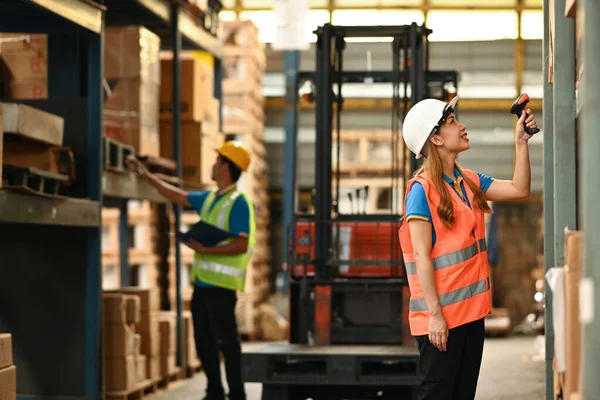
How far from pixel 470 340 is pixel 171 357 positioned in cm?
506

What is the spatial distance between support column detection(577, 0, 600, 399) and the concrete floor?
519 cm

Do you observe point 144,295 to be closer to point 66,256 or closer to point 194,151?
point 66,256

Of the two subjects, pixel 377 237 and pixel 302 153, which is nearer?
pixel 377 237

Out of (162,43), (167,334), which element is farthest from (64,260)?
(162,43)

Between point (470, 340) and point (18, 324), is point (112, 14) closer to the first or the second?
point (18, 324)

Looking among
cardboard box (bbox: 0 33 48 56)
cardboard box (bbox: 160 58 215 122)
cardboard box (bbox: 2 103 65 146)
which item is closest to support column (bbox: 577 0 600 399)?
cardboard box (bbox: 2 103 65 146)

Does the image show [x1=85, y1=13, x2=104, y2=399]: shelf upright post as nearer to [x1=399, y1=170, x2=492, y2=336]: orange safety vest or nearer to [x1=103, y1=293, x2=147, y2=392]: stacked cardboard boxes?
[x1=103, y1=293, x2=147, y2=392]: stacked cardboard boxes

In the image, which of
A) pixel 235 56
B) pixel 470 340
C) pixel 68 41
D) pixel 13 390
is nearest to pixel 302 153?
pixel 235 56

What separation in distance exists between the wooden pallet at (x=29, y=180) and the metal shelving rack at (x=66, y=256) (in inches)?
16.6

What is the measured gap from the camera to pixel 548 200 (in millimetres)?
4941

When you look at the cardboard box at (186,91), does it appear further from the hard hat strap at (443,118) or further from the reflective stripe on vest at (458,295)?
the reflective stripe on vest at (458,295)

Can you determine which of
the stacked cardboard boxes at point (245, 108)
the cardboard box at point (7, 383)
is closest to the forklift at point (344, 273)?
the cardboard box at point (7, 383)

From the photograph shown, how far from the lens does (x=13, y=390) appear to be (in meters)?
5.37

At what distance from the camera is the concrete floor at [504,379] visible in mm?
8273
